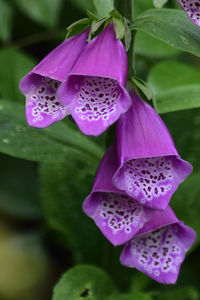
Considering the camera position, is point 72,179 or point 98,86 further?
point 72,179

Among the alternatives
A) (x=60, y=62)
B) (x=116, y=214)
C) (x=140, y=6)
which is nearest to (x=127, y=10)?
(x=60, y=62)

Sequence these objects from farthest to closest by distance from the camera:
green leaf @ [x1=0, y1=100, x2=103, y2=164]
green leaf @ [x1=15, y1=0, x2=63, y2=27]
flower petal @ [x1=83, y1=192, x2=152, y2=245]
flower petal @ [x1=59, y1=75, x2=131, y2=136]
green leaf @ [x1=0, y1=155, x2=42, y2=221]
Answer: green leaf @ [x1=0, y1=155, x2=42, y2=221] < green leaf @ [x1=15, y1=0, x2=63, y2=27] < green leaf @ [x1=0, y1=100, x2=103, y2=164] < flower petal @ [x1=83, y1=192, x2=152, y2=245] < flower petal @ [x1=59, y1=75, x2=131, y2=136]

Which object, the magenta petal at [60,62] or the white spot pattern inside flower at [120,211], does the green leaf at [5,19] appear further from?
the white spot pattern inside flower at [120,211]

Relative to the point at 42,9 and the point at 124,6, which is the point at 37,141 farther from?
the point at 42,9

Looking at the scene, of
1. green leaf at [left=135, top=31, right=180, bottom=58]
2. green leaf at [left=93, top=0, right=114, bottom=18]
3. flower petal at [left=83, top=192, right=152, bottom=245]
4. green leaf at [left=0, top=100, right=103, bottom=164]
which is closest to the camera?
flower petal at [left=83, top=192, right=152, bottom=245]

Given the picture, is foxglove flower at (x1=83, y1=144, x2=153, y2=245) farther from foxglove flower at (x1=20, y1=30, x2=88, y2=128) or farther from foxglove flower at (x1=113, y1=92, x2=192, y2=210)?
foxglove flower at (x1=20, y1=30, x2=88, y2=128)

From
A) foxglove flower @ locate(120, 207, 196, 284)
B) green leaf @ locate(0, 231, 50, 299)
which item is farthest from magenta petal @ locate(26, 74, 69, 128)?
green leaf @ locate(0, 231, 50, 299)
